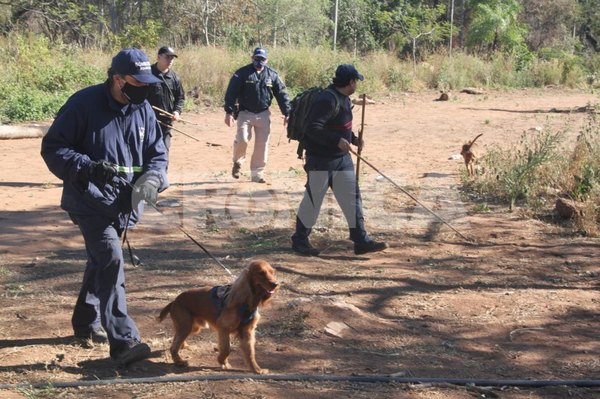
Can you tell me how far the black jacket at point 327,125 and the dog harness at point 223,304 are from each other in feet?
9.96

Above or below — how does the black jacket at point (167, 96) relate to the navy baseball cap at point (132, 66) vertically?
below

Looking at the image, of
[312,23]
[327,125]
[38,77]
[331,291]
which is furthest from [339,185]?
[312,23]

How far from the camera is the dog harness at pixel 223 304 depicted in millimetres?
4879

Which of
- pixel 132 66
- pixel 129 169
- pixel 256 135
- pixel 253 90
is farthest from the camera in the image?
pixel 256 135

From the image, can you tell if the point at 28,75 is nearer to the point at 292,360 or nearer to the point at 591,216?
the point at 591,216

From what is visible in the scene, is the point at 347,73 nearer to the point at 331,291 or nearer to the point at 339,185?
the point at 339,185

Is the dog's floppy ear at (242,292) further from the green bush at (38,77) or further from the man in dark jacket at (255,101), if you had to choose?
the green bush at (38,77)

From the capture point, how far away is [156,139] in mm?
5234

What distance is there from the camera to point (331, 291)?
278 inches

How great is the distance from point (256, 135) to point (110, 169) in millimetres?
7093

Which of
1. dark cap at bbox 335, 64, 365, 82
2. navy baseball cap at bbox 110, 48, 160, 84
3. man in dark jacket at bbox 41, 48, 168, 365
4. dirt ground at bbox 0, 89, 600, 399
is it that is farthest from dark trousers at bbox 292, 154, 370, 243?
navy baseball cap at bbox 110, 48, 160, 84

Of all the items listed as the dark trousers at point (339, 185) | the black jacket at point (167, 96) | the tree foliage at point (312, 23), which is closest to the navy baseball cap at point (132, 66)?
→ the dark trousers at point (339, 185)

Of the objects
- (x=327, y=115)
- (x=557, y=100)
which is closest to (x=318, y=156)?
(x=327, y=115)

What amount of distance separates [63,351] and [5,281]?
6.80ft
